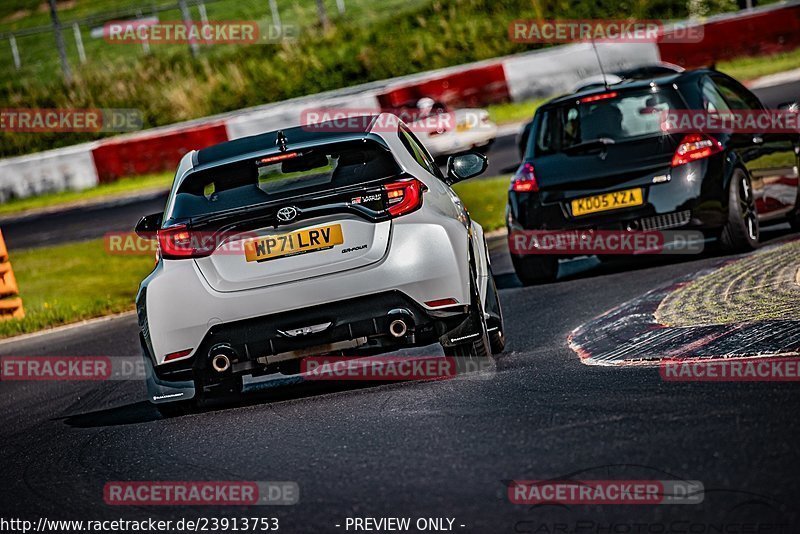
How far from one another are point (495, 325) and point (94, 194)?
2312cm

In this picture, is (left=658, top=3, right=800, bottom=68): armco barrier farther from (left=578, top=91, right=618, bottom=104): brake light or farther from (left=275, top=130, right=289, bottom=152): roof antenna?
(left=275, top=130, right=289, bottom=152): roof antenna

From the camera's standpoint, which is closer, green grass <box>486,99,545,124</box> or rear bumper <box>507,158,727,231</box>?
rear bumper <box>507,158,727,231</box>

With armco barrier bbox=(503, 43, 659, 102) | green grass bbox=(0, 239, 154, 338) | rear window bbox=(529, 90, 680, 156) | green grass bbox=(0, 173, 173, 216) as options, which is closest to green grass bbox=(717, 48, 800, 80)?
armco barrier bbox=(503, 43, 659, 102)

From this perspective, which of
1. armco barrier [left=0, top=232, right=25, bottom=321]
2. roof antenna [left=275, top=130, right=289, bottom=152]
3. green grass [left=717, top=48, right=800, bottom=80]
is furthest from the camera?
green grass [left=717, top=48, right=800, bottom=80]

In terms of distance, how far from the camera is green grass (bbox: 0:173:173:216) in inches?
1145

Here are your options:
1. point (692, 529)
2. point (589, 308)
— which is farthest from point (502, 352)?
point (692, 529)

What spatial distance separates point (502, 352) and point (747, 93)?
492 cm

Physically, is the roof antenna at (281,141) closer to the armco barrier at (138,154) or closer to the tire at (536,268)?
the tire at (536,268)

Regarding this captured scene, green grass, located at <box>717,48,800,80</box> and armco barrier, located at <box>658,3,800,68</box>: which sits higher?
armco barrier, located at <box>658,3,800,68</box>

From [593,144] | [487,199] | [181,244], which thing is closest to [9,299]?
[487,199]

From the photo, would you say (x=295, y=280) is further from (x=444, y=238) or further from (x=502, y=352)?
(x=502, y=352)

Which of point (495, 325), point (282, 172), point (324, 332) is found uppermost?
point (282, 172)

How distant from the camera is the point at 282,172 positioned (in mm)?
7516

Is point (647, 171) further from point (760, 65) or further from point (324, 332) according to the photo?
point (760, 65)
